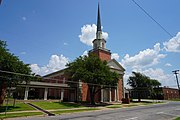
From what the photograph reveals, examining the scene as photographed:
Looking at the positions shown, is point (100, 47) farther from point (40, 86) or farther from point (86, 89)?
point (40, 86)

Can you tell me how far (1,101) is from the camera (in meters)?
25.7

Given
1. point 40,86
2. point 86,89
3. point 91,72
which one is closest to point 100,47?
point 86,89

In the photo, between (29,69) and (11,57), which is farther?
(29,69)

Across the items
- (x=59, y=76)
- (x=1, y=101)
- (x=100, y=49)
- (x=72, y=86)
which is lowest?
(x=1, y=101)

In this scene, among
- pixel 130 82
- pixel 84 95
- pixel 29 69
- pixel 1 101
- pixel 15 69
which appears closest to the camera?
pixel 15 69

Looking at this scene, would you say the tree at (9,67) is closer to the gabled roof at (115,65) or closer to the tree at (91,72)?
the tree at (91,72)

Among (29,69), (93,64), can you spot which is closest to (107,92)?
(93,64)

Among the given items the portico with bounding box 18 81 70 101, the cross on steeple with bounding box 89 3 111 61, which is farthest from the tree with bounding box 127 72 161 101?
the portico with bounding box 18 81 70 101

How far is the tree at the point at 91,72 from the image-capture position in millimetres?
31484

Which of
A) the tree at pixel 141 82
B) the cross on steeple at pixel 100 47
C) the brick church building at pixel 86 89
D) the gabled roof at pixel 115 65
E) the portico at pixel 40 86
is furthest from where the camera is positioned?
the tree at pixel 141 82

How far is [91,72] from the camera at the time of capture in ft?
106

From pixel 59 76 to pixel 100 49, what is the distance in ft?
47.5

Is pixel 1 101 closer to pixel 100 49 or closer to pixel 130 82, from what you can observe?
pixel 100 49

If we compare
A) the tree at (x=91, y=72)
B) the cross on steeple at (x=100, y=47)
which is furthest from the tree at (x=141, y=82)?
the tree at (x=91, y=72)
